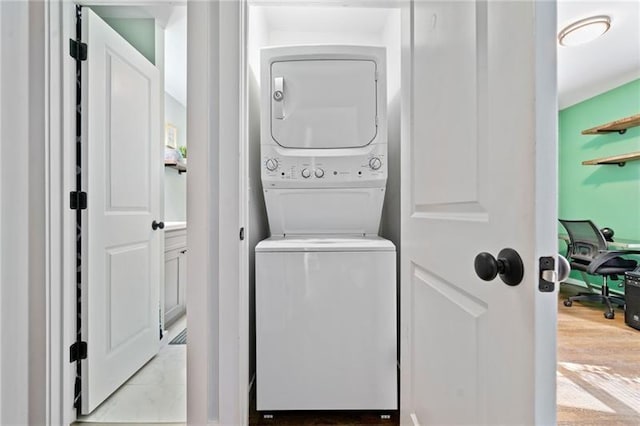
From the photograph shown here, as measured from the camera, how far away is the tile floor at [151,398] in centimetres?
154

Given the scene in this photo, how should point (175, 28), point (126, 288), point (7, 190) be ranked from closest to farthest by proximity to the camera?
point (7, 190) < point (126, 288) < point (175, 28)

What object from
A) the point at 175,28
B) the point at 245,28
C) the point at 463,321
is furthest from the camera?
the point at 175,28

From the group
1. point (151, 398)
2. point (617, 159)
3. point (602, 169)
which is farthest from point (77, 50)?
point (602, 169)

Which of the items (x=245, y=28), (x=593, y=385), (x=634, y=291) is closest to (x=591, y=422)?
(x=593, y=385)

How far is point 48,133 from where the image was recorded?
126 centimetres

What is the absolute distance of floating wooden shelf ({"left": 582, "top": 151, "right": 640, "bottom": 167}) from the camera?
3.24m

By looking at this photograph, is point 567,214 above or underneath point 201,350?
above

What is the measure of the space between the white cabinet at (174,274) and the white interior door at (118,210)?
1.82ft

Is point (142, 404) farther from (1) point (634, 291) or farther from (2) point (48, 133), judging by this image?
(1) point (634, 291)

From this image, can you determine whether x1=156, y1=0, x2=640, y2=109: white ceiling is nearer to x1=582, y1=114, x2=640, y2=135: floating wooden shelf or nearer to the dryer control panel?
x1=582, y1=114, x2=640, y2=135: floating wooden shelf

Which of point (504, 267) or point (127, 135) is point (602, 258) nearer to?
point (504, 267)

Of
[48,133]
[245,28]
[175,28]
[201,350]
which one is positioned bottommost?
[201,350]

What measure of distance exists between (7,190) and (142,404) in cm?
123

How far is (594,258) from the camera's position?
3.24 meters
